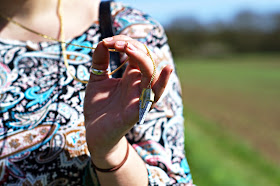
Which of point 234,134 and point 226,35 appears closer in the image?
point 234,134

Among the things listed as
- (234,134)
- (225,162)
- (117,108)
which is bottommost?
(234,134)

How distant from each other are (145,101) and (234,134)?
768cm

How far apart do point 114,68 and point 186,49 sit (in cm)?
5451

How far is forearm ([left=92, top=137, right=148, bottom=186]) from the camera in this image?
1.38 metres

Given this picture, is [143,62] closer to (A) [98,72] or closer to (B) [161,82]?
(B) [161,82]

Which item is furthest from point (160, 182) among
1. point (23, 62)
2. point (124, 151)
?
point (23, 62)

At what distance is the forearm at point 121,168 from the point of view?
1382 millimetres

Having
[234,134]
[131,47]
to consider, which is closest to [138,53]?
[131,47]

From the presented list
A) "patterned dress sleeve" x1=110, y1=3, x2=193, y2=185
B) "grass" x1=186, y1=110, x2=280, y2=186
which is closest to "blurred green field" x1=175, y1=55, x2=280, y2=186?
"grass" x1=186, y1=110, x2=280, y2=186

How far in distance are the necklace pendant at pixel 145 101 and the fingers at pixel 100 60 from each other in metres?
0.19

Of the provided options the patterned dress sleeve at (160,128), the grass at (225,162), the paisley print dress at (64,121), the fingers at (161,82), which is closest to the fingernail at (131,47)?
the fingers at (161,82)

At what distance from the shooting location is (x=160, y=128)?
5.07 ft

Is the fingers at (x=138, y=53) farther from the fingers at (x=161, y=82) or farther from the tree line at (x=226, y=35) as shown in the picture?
the tree line at (x=226, y=35)

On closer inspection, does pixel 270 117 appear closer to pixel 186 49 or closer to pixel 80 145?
pixel 80 145
